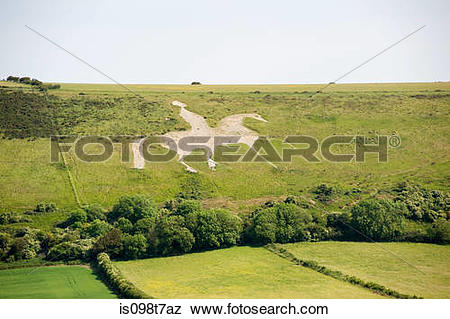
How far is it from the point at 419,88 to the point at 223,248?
335 feet

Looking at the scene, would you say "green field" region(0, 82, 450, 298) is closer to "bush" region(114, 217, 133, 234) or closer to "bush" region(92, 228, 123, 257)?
"bush" region(92, 228, 123, 257)

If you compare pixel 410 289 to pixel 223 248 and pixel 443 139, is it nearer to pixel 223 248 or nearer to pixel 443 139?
pixel 223 248

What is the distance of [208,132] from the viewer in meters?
111

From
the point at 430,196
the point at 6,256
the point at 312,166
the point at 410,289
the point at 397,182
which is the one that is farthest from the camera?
the point at 312,166

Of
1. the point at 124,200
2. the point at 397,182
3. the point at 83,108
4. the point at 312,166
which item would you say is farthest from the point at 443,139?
the point at 83,108

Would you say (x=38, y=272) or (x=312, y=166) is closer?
(x=38, y=272)

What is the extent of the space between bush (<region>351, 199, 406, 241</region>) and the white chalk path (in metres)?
33.3

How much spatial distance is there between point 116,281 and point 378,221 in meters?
41.9

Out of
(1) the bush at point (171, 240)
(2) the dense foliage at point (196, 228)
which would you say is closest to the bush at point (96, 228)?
(2) the dense foliage at point (196, 228)

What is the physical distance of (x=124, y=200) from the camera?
77812mm

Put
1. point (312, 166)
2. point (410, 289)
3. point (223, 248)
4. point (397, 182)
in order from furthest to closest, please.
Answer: point (312, 166)
point (397, 182)
point (223, 248)
point (410, 289)

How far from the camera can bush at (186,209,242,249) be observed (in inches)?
2734

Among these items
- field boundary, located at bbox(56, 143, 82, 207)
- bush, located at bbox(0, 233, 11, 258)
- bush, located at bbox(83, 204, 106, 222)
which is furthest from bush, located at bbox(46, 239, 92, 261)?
field boundary, located at bbox(56, 143, 82, 207)

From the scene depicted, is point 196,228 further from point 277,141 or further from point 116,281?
point 277,141
